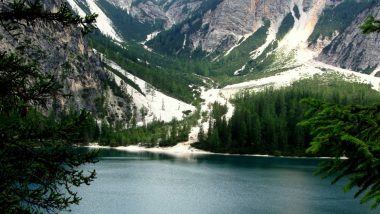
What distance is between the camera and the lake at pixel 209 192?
74812 millimetres

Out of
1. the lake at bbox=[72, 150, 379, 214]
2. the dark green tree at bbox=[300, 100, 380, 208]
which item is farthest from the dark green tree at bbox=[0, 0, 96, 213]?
the lake at bbox=[72, 150, 379, 214]

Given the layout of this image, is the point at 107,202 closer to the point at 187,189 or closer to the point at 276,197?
the point at 187,189

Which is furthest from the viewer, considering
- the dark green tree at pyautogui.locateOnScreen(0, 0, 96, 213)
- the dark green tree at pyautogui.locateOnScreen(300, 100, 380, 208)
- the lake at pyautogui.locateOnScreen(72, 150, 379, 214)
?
the lake at pyautogui.locateOnScreen(72, 150, 379, 214)

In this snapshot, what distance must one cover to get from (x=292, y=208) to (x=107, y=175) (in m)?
52.6

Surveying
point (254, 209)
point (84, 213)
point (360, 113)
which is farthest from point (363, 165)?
point (254, 209)

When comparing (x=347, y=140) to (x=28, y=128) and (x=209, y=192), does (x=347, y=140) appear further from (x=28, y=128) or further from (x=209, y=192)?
(x=209, y=192)

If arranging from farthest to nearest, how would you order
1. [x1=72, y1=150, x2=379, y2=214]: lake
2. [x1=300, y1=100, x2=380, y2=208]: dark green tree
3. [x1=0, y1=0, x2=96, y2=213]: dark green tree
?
[x1=72, y1=150, x2=379, y2=214]: lake → [x1=0, y1=0, x2=96, y2=213]: dark green tree → [x1=300, y1=100, x2=380, y2=208]: dark green tree

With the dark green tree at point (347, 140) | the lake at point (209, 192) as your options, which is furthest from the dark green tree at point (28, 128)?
the lake at point (209, 192)

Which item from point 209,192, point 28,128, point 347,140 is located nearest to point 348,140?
point 347,140

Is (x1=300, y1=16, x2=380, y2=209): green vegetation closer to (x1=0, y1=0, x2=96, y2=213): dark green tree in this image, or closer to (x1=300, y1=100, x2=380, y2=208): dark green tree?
(x1=300, y1=100, x2=380, y2=208): dark green tree

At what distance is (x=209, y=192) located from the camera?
300 feet

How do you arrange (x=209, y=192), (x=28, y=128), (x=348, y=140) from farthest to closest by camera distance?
(x=209, y=192)
(x=28, y=128)
(x=348, y=140)

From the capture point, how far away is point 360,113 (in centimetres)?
911

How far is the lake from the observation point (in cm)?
7481
